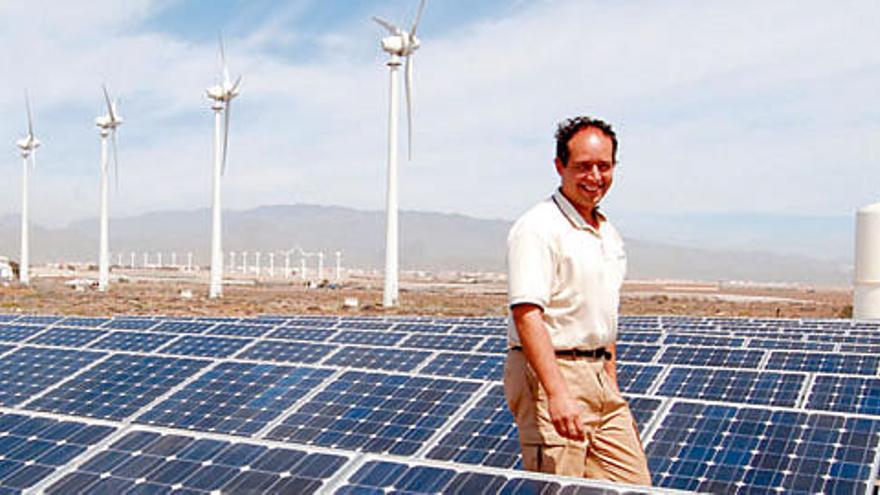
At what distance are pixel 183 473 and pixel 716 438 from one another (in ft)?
17.8

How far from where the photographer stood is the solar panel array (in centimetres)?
608

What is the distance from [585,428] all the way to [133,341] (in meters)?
12.0

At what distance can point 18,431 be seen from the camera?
7734mm

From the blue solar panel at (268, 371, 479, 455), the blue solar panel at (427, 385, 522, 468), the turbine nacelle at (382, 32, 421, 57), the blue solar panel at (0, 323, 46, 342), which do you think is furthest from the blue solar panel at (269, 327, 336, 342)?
the turbine nacelle at (382, 32, 421, 57)

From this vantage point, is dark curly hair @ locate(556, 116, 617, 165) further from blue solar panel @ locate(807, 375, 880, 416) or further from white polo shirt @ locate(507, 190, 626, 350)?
blue solar panel @ locate(807, 375, 880, 416)

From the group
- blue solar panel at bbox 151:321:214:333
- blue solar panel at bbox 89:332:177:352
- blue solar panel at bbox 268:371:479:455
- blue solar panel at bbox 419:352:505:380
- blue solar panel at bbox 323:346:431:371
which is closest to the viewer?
blue solar panel at bbox 268:371:479:455

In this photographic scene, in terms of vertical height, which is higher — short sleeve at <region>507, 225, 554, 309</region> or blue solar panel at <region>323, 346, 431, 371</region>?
short sleeve at <region>507, 225, 554, 309</region>

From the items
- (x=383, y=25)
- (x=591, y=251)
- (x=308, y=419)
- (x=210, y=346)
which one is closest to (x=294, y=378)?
(x=308, y=419)

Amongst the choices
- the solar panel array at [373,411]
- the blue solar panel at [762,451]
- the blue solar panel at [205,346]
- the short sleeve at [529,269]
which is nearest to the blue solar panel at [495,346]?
the solar panel array at [373,411]

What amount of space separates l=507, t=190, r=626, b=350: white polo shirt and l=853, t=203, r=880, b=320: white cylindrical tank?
20.0 m

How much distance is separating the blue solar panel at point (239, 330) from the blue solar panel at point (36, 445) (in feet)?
30.4

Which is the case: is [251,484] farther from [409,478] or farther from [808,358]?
[808,358]

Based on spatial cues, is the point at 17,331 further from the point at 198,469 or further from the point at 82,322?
the point at 198,469

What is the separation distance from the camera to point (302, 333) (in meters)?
17.2
